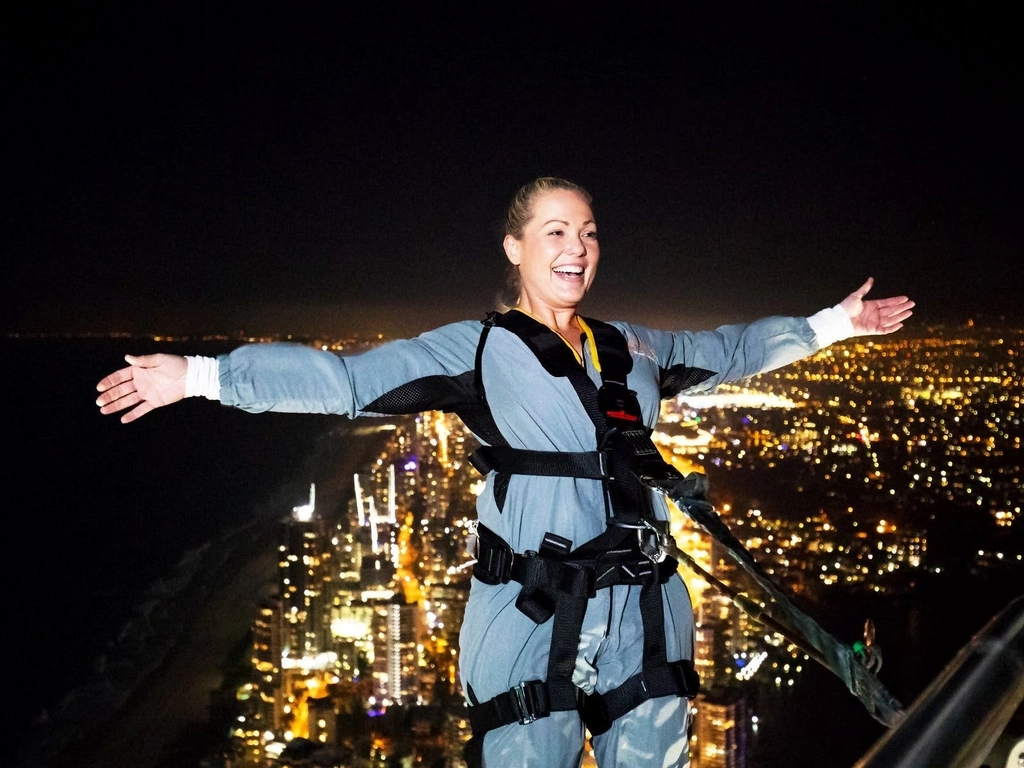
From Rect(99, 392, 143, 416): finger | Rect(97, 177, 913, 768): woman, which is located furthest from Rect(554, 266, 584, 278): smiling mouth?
Rect(99, 392, 143, 416): finger

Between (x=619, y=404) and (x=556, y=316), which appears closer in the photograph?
(x=619, y=404)

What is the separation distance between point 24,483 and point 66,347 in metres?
86.8

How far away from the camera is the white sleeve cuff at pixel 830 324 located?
1.88 meters

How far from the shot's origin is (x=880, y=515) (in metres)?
16.0

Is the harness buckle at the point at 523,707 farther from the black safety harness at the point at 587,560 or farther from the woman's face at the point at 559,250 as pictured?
the woman's face at the point at 559,250

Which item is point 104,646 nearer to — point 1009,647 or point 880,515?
point 880,515

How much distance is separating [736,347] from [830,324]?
21cm

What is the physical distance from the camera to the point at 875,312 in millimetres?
1921

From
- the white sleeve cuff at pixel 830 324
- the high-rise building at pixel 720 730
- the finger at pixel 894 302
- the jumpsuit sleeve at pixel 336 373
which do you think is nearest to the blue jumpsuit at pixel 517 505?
the jumpsuit sleeve at pixel 336 373

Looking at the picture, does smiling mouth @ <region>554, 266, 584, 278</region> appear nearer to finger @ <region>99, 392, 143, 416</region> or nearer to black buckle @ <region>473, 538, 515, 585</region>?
black buckle @ <region>473, 538, 515, 585</region>

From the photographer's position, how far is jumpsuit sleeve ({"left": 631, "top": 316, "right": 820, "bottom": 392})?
1.76m

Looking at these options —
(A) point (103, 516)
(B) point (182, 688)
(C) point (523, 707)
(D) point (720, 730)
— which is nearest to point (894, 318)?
(C) point (523, 707)

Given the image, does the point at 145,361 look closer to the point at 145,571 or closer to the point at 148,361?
the point at 148,361

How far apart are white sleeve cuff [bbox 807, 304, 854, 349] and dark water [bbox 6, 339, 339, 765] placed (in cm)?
2395
